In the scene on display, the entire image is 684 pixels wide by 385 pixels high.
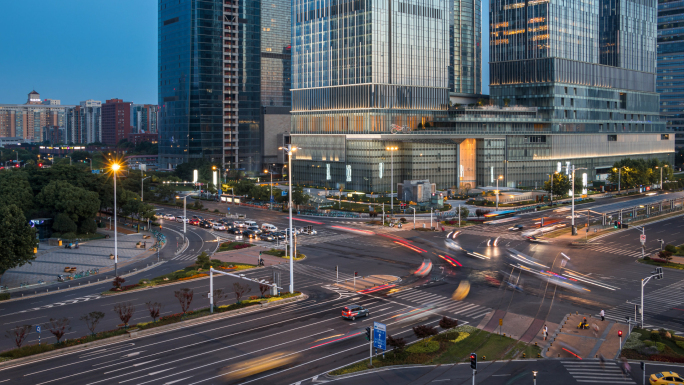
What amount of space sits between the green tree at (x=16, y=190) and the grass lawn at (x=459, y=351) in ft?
252

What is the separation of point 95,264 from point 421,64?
391 ft

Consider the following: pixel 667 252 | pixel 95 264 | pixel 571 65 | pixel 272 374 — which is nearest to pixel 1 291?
pixel 95 264

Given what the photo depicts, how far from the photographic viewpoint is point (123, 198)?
4473 inches

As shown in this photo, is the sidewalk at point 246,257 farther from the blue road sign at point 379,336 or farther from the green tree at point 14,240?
the blue road sign at point 379,336

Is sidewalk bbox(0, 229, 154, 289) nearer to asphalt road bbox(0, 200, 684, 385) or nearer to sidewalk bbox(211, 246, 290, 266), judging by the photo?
asphalt road bbox(0, 200, 684, 385)

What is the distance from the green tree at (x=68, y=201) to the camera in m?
99.9

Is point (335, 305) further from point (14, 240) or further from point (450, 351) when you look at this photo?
point (14, 240)

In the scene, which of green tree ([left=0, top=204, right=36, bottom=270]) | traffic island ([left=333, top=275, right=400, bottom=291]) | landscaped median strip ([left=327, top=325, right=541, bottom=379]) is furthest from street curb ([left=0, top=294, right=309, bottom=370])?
green tree ([left=0, top=204, right=36, bottom=270])

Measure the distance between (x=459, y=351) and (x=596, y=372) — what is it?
9.78 metres

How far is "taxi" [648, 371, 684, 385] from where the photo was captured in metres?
38.8

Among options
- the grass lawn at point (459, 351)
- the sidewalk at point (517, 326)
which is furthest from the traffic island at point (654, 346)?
the grass lawn at point (459, 351)

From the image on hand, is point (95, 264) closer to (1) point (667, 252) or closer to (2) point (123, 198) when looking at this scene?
(2) point (123, 198)

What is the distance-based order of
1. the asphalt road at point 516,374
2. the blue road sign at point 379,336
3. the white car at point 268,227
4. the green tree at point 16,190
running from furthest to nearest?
the white car at point 268,227
the green tree at point 16,190
the blue road sign at point 379,336
the asphalt road at point 516,374

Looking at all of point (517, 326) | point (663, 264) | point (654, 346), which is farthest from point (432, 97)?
point (654, 346)
